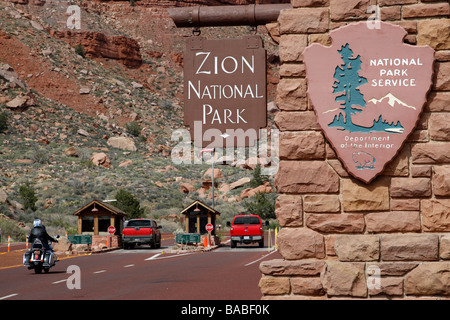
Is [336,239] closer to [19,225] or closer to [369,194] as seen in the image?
[369,194]

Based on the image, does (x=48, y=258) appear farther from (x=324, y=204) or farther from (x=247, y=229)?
(x=247, y=229)

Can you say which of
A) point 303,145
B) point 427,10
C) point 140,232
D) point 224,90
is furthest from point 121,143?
point 427,10

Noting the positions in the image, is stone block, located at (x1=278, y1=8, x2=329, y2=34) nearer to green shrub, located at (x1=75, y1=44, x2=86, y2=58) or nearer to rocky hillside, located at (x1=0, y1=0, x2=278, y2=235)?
rocky hillside, located at (x1=0, y1=0, x2=278, y2=235)

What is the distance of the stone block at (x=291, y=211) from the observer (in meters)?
8.96

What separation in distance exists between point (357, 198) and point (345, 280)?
1037 millimetres

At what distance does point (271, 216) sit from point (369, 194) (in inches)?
2406

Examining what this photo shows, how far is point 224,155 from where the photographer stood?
93.6 meters

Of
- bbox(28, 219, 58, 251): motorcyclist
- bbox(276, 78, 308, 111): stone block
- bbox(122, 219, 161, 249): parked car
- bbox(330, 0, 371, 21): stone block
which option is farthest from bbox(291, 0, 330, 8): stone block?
bbox(122, 219, 161, 249): parked car

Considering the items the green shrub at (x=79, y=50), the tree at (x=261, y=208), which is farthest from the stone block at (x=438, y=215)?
the green shrub at (x=79, y=50)

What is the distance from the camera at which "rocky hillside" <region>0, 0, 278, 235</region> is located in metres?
72.5

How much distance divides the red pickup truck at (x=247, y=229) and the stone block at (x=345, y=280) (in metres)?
30.7

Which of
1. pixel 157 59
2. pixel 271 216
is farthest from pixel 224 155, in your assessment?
pixel 157 59

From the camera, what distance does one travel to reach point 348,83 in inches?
356

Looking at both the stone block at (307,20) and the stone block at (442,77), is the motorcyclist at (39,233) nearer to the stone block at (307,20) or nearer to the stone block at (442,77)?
the stone block at (307,20)
